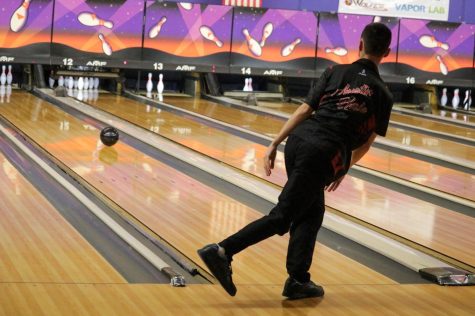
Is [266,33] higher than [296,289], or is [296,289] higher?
[266,33]

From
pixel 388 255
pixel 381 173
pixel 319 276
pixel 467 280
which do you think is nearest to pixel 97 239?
pixel 319 276

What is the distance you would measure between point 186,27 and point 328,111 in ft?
26.3

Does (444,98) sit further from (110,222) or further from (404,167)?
(110,222)

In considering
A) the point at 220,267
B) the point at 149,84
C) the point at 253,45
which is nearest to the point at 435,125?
the point at 253,45

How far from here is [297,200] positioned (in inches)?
121

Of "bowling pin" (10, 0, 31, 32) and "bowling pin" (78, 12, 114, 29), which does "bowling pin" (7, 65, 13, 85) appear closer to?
"bowling pin" (10, 0, 31, 32)

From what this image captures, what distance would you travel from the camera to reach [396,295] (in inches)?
135

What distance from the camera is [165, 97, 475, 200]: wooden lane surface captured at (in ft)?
19.8

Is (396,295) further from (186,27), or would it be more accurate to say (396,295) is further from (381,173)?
(186,27)

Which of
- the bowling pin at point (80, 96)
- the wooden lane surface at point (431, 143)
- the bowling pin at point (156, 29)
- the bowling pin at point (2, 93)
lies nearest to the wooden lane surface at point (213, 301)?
the wooden lane surface at point (431, 143)

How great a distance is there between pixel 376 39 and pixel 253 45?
8231 mm

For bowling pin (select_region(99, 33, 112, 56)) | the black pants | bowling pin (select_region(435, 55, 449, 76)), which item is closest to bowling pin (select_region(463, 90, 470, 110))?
bowling pin (select_region(435, 55, 449, 76))

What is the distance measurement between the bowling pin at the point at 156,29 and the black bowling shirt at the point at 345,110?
786cm

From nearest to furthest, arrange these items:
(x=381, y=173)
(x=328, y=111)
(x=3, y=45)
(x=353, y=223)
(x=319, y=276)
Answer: (x=328, y=111) → (x=319, y=276) → (x=353, y=223) → (x=381, y=173) → (x=3, y=45)
